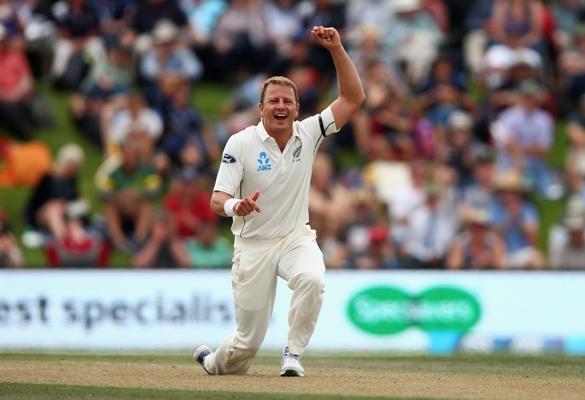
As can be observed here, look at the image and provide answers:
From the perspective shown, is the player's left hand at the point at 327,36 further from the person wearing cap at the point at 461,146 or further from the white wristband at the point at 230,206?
the person wearing cap at the point at 461,146

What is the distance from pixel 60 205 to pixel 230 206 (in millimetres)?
8833

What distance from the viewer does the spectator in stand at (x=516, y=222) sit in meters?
17.9

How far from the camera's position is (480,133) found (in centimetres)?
1953

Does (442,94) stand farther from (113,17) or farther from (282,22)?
(113,17)

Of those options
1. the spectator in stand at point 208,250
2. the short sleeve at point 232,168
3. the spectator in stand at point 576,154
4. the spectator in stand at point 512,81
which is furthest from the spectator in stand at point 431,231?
the short sleeve at point 232,168

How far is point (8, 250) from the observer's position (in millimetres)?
17703

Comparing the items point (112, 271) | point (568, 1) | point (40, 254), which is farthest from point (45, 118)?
point (568, 1)

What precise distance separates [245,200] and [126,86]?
11.0 m

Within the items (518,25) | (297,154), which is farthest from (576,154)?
(297,154)

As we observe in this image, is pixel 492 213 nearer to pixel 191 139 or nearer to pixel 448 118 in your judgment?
pixel 448 118

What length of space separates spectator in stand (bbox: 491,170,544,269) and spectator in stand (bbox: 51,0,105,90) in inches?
232

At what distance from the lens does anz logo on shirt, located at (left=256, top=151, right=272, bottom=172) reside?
10.2 meters

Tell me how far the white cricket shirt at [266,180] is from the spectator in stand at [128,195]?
804 cm

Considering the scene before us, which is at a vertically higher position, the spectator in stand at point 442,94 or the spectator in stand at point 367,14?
the spectator in stand at point 367,14
